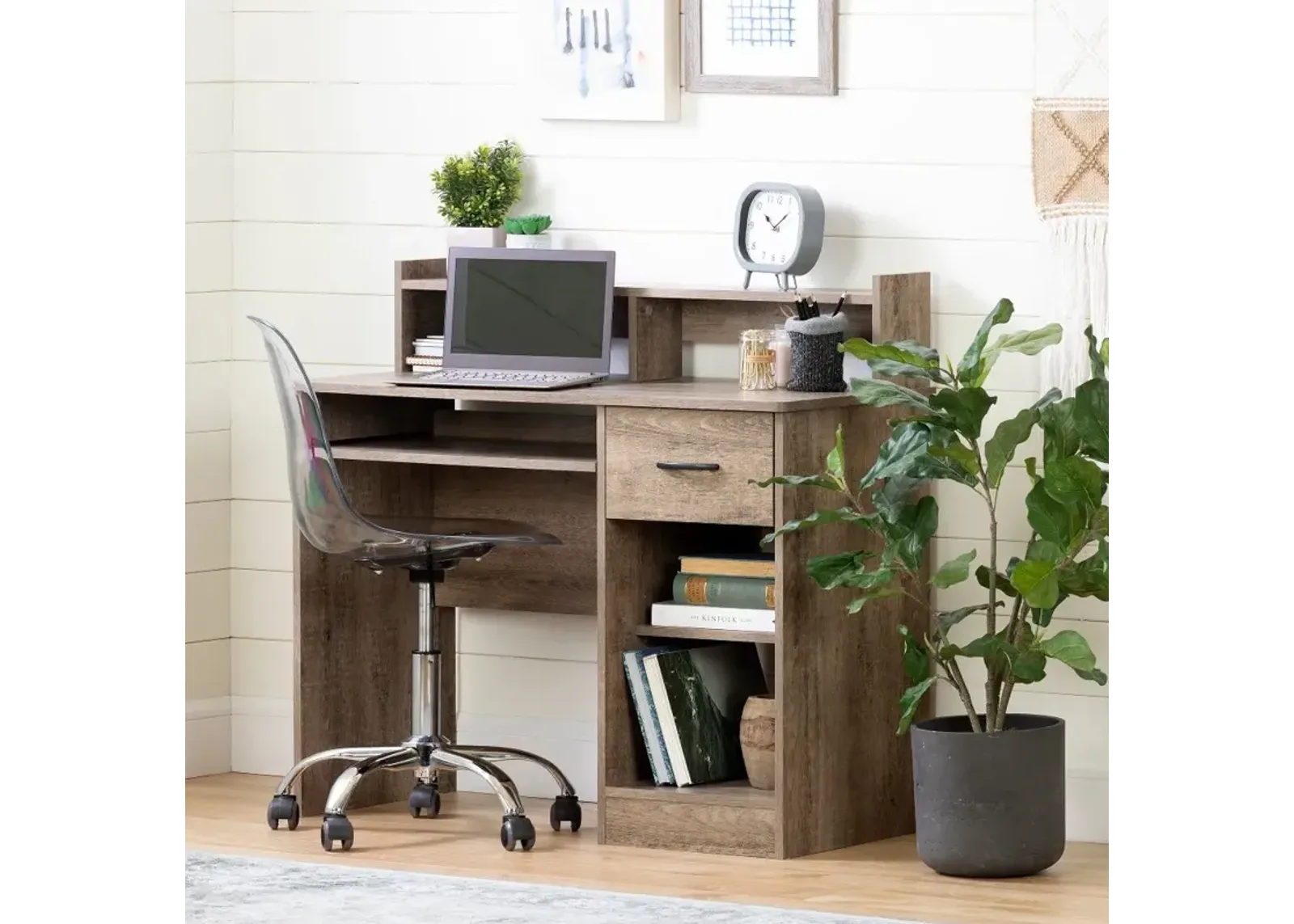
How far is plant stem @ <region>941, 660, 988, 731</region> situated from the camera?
11.7 ft

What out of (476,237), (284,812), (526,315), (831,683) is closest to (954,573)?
(831,683)

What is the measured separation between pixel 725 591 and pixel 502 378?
0.60 metres

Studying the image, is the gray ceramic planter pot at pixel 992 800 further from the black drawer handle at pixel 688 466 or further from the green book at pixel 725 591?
the black drawer handle at pixel 688 466

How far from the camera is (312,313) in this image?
14.7ft

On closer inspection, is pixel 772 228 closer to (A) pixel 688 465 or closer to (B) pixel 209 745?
(A) pixel 688 465

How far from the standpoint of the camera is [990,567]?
3.67 meters

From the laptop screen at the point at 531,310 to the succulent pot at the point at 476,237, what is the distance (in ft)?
0.38

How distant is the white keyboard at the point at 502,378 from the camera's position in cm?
383

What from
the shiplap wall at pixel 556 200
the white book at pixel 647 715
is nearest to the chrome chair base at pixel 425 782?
the white book at pixel 647 715

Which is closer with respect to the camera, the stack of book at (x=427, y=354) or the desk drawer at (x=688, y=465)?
the desk drawer at (x=688, y=465)

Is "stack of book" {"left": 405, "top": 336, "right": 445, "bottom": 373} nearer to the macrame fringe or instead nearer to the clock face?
the clock face
